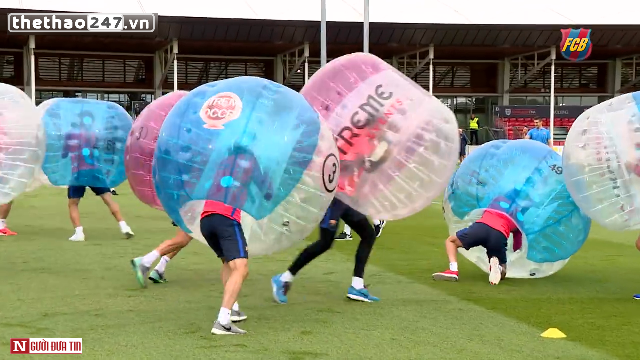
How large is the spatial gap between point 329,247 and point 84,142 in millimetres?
4021

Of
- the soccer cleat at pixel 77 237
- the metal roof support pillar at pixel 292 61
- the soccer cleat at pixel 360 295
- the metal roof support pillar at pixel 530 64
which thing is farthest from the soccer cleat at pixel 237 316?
the metal roof support pillar at pixel 530 64

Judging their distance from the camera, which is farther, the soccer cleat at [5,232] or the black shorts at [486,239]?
the soccer cleat at [5,232]

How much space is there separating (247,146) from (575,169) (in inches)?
120

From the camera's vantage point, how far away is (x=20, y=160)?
680 cm

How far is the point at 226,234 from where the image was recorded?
529 cm

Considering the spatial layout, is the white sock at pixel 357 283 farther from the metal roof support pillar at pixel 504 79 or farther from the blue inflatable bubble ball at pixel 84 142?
the metal roof support pillar at pixel 504 79

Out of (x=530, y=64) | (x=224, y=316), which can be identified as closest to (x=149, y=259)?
(x=224, y=316)

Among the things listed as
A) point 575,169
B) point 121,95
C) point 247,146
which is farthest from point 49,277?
point 121,95

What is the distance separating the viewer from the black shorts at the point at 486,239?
24.6ft

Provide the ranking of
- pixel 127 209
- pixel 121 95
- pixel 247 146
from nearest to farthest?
pixel 247 146 → pixel 127 209 → pixel 121 95

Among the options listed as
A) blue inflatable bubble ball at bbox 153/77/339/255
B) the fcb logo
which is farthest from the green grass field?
the fcb logo

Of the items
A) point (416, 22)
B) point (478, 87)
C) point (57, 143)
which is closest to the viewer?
point (57, 143)

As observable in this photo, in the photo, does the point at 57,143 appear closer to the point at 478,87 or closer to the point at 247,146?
the point at 247,146

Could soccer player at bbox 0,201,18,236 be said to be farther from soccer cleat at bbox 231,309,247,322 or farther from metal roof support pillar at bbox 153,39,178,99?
metal roof support pillar at bbox 153,39,178,99
